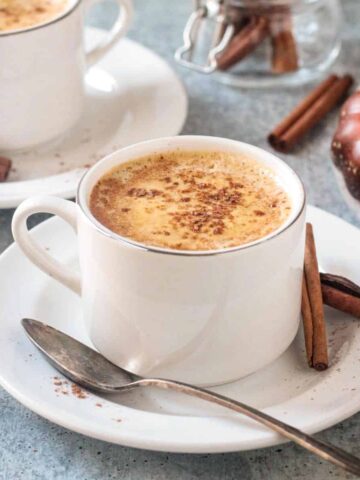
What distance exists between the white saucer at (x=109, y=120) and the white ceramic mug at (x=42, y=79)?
41 millimetres

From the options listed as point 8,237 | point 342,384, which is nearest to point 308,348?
point 342,384

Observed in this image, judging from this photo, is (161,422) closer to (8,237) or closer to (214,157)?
(214,157)

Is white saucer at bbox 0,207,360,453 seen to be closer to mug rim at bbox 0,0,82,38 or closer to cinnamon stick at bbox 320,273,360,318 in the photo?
cinnamon stick at bbox 320,273,360,318

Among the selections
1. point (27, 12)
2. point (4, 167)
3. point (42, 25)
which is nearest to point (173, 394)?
point (4, 167)

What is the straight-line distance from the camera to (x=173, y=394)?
Result: 103 centimetres

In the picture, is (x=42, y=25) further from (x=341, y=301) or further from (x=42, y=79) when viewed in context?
(x=341, y=301)

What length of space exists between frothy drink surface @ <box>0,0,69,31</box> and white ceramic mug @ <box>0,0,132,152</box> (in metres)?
0.04

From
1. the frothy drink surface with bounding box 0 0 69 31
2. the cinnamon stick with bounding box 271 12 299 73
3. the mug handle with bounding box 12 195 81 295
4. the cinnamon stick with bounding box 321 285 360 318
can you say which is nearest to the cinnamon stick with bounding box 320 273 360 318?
the cinnamon stick with bounding box 321 285 360 318

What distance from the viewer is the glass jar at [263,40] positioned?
1819 millimetres

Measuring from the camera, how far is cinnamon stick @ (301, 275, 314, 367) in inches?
42.4

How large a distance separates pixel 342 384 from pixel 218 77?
0.96 metres

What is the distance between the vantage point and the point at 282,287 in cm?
102

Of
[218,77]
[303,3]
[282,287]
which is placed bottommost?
[218,77]

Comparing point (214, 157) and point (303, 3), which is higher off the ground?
point (214, 157)
